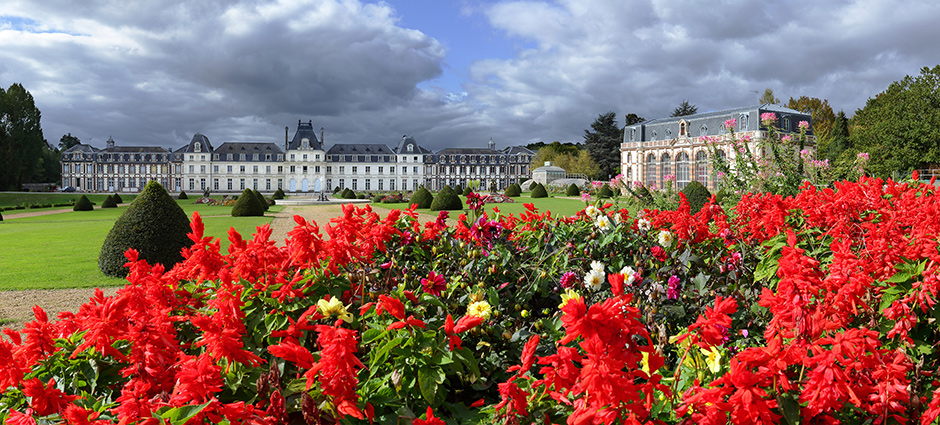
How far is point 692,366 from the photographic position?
6.06 ft

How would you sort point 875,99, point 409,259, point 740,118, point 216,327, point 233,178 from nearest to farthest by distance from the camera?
point 216,327 < point 409,259 < point 875,99 < point 740,118 < point 233,178

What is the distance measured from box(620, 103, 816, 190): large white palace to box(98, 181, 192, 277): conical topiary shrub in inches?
1457

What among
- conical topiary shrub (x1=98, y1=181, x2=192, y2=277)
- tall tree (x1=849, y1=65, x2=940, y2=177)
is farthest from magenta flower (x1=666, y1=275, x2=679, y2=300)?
tall tree (x1=849, y1=65, x2=940, y2=177)

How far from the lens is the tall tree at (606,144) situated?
181 feet

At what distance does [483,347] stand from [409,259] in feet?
3.79

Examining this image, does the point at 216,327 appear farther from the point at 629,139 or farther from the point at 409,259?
the point at 629,139

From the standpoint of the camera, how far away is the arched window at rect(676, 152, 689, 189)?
147 ft

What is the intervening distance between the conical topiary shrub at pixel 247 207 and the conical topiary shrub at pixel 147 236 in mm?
12194

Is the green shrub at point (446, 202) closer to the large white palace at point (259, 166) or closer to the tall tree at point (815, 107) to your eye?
the tall tree at point (815, 107)


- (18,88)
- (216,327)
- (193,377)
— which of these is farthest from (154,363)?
(18,88)

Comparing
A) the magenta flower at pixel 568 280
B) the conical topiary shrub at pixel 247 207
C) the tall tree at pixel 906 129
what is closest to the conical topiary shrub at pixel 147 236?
the magenta flower at pixel 568 280

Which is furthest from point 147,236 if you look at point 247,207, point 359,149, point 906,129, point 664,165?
point 359,149

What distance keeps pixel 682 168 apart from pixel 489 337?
4706 centimetres

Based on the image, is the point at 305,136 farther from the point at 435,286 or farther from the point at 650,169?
the point at 435,286
